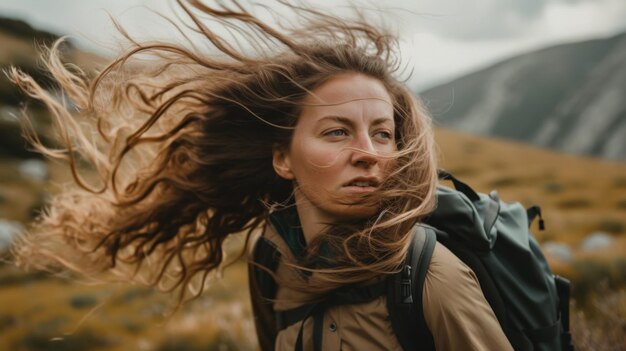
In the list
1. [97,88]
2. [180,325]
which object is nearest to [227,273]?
[180,325]

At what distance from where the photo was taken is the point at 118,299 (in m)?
12.8

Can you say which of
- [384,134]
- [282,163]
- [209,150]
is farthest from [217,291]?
[384,134]

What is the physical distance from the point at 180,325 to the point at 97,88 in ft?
19.2

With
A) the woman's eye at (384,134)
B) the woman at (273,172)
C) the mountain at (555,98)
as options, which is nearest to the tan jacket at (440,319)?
the woman at (273,172)

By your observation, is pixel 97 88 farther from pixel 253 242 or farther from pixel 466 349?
pixel 466 349

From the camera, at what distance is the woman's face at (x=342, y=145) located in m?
2.36

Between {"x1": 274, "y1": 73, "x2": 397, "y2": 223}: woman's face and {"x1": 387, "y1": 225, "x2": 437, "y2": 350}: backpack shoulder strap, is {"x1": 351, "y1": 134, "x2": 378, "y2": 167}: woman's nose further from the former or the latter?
{"x1": 387, "y1": 225, "x2": 437, "y2": 350}: backpack shoulder strap

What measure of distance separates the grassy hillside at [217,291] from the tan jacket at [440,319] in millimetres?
1824

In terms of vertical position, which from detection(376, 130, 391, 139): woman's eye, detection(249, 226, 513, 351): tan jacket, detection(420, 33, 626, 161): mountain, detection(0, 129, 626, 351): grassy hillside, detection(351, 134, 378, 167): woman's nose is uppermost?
detection(420, 33, 626, 161): mountain

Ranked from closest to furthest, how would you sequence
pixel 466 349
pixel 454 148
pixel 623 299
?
1. pixel 466 349
2. pixel 623 299
3. pixel 454 148

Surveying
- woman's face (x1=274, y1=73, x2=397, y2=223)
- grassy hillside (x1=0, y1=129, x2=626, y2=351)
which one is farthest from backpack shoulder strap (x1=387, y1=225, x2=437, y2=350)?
grassy hillside (x1=0, y1=129, x2=626, y2=351)

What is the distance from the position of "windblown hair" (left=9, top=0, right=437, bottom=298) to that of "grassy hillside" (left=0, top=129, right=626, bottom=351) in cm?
50

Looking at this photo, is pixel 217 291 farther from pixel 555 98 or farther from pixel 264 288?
pixel 555 98

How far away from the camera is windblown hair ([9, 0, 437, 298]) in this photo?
2463mm
